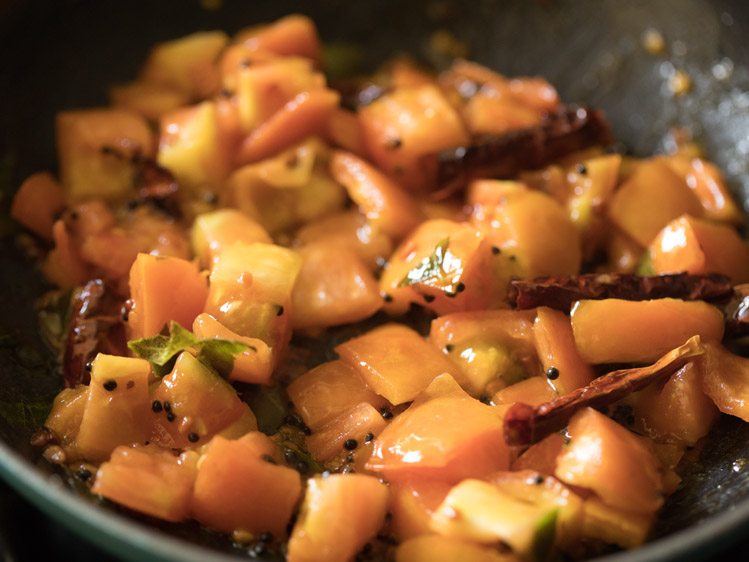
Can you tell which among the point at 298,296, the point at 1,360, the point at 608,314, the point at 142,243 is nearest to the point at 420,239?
the point at 298,296

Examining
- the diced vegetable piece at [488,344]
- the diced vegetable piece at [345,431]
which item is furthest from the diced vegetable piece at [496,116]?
the diced vegetable piece at [345,431]

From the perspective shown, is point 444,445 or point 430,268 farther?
point 430,268

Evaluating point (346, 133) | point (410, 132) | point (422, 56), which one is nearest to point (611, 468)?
point (410, 132)

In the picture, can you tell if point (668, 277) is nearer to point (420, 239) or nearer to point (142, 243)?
point (420, 239)

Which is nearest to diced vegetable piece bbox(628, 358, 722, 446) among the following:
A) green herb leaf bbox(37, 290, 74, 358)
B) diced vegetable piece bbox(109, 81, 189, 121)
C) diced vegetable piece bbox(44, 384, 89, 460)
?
diced vegetable piece bbox(44, 384, 89, 460)

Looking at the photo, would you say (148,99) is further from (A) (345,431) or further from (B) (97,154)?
(A) (345,431)

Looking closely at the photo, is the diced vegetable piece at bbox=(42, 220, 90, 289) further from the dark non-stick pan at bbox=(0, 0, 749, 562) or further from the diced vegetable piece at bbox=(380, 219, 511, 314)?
the diced vegetable piece at bbox=(380, 219, 511, 314)
